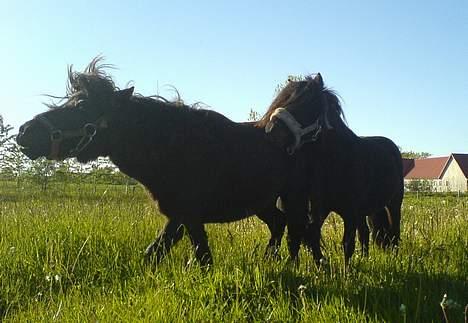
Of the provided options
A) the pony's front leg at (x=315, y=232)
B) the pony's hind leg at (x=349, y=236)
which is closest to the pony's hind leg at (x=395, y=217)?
the pony's hind leg at (x=349, y=236)

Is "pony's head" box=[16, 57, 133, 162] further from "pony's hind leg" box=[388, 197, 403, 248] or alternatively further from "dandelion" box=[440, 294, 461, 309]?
"pony's hind leg" box=[388, 197, 403, 248]

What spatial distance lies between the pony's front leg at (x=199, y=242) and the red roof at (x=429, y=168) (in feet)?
271

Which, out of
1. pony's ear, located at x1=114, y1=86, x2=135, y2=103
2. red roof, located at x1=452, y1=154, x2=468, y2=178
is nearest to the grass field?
pony's ear, located at x1=114, y1=86, x2=135, y2=103

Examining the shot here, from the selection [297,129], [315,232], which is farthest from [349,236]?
[297,129]

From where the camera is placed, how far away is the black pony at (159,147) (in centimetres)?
480

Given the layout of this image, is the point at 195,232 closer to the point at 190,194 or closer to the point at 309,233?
the point at 190,194

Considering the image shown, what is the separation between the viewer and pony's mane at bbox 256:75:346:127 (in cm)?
574

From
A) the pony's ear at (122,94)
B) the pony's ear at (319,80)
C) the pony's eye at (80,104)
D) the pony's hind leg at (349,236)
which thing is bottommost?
the pony's hind leg at (349,236)

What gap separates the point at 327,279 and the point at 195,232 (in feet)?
4.34

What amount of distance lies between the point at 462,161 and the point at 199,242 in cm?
8243

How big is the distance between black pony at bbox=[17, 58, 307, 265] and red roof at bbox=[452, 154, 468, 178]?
7714 cm

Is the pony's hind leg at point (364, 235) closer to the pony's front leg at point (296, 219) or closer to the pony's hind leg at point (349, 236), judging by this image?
the pony's hind leg at point (349, 236)

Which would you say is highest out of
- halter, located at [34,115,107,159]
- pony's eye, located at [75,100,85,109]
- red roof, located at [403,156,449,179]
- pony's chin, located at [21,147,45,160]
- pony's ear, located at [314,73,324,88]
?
red roof, located at [403,156,449,179]

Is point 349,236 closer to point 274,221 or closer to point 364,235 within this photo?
point 274,221
